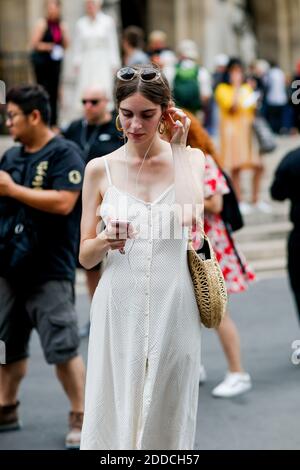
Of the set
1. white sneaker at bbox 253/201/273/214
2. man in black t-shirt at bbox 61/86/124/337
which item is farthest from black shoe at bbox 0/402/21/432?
white sneaker at bbox 253/201/273/214

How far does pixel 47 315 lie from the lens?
604 cm

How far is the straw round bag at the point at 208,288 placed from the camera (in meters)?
4.13

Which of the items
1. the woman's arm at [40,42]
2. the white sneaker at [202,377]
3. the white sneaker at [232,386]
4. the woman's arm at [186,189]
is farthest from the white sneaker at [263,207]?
the woman's arm at [186,189]

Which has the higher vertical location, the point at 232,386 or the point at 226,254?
the point at 226,254

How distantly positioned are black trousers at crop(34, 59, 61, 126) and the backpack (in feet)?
5.93

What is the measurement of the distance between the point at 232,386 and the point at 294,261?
38.0 inches

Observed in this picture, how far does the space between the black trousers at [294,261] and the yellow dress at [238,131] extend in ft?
21.8

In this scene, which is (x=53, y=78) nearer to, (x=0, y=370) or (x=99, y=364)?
(x=0, y=370)

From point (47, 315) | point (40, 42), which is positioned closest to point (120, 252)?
point (47, 315)

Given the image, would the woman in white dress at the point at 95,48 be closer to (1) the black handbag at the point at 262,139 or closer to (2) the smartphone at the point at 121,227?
(1) the black handbag at the point at 262,139

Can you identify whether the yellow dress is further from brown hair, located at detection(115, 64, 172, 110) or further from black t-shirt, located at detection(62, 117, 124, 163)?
brown hair, located at detection(115, 64, 172, 110)

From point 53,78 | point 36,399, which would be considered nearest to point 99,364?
point 36,399

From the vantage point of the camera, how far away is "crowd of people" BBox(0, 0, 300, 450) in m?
4.06

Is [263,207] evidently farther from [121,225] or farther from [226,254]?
[121,225]
